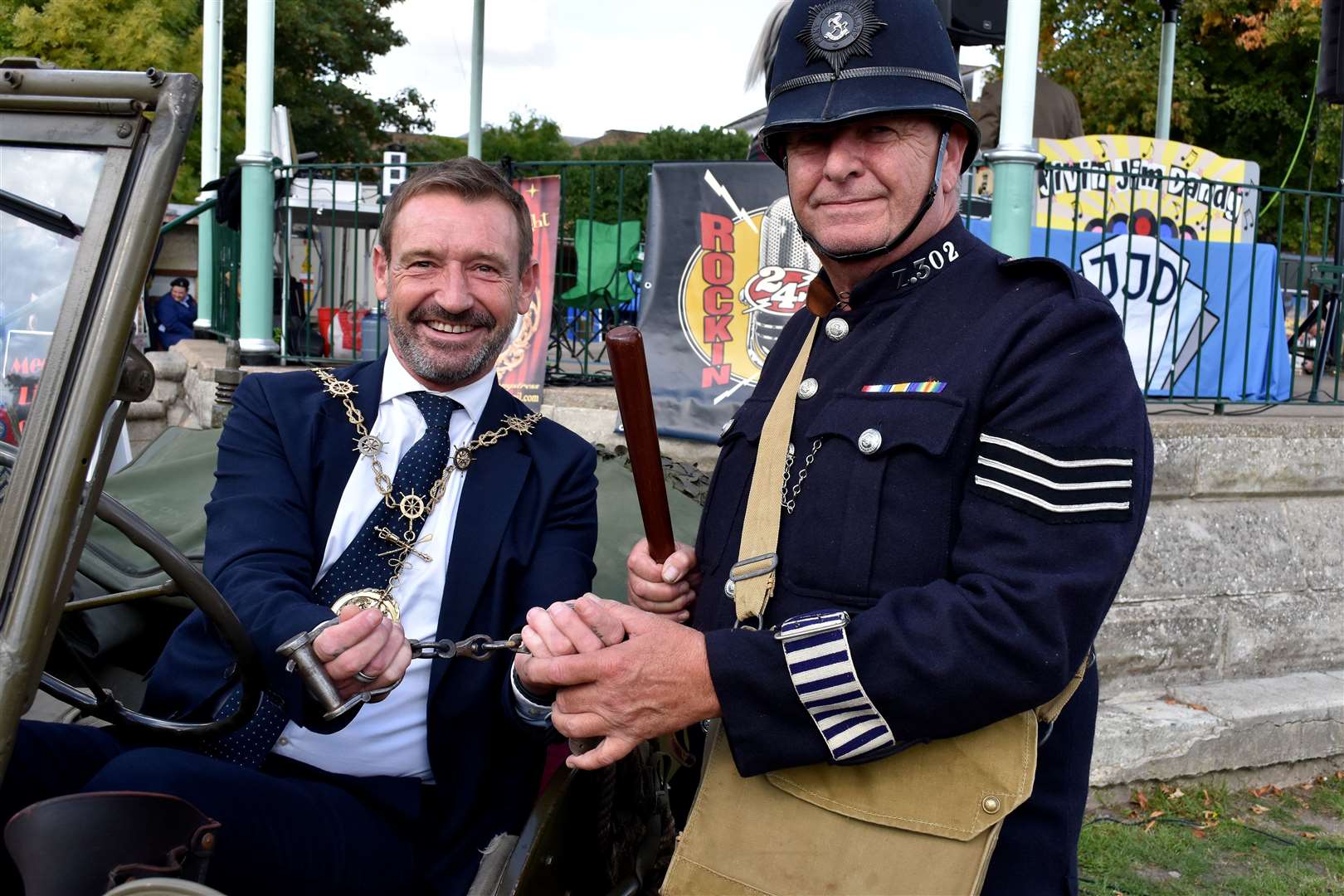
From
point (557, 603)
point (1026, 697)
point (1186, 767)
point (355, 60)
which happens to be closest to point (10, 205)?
point (557, 603)

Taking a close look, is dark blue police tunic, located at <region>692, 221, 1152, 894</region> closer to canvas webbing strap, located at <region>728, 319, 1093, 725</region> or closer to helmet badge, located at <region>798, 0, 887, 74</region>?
canvas webbing strap, located at <region>728, 319, 1093, 725</region>

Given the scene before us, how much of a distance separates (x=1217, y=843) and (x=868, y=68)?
3.53 meters

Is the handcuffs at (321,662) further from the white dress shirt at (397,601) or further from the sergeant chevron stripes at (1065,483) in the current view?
the sergeant chevron stripes at (1065,483)

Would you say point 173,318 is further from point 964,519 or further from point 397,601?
point 964,519

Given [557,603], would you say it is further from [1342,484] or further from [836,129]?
[1342,484]

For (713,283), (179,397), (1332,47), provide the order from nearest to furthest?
(713,283)
(1332,47)
(179,397)

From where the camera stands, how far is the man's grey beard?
2.29m

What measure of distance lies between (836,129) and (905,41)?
0.17 m

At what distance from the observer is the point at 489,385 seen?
2420 millimetres

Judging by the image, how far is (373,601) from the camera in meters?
2.08

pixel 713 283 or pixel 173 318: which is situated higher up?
pixel 713 283

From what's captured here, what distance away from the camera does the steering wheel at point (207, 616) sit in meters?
1.55

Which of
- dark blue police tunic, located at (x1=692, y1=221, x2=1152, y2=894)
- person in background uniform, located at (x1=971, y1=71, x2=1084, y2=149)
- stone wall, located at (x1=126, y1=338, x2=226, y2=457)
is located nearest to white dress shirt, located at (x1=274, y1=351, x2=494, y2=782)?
dark blue police tunic, located at (x1=692, y1=221, x2=1152, y2=894)

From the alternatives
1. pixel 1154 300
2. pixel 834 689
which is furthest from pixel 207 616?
pixel 1154 300
